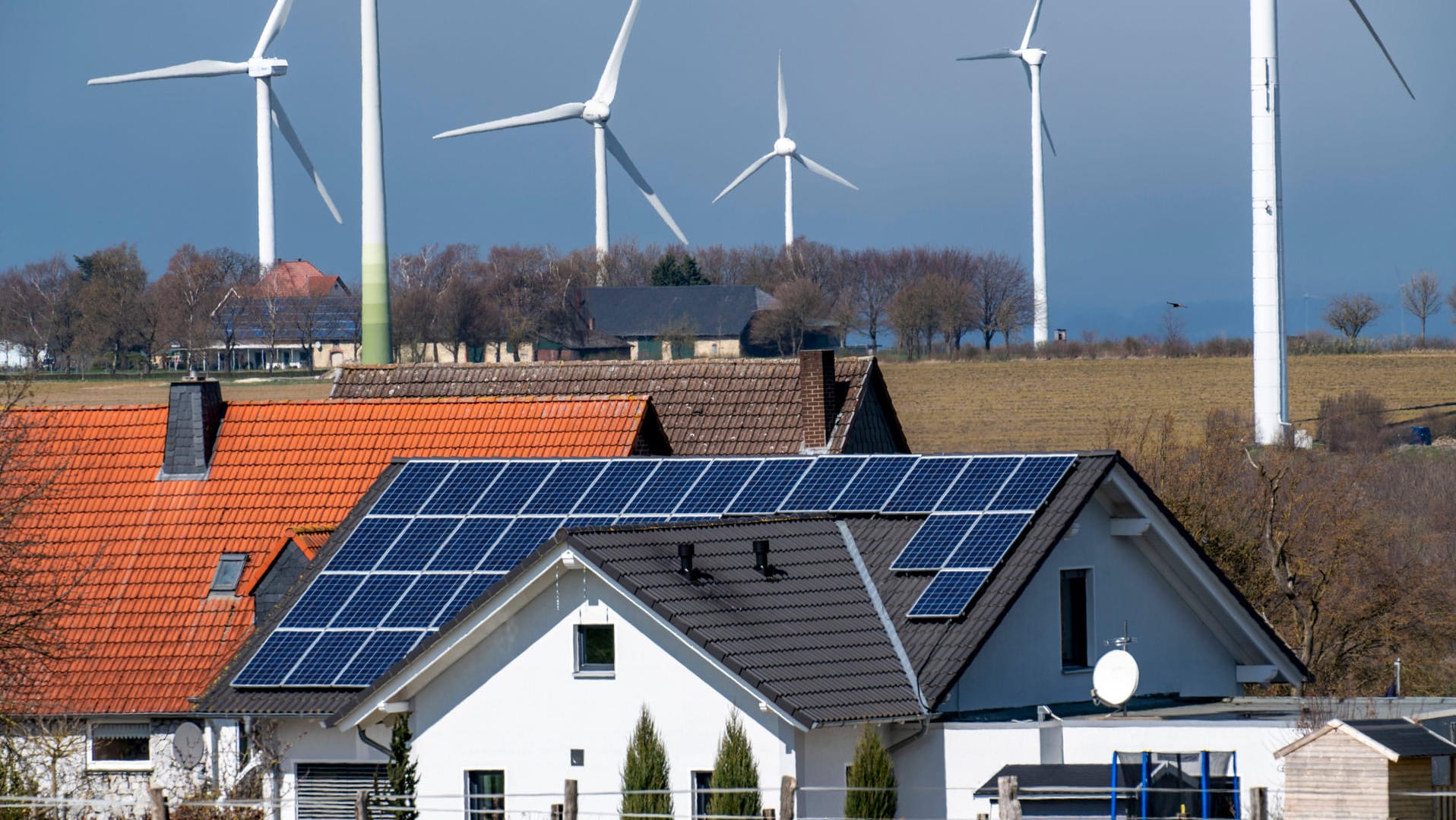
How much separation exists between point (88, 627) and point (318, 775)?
620 cm

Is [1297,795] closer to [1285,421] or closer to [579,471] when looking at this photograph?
[579,471]

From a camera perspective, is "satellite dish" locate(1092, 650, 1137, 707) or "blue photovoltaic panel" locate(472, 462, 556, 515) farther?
"blue photovoltaic panel" locate(472, 462, 556, 515)

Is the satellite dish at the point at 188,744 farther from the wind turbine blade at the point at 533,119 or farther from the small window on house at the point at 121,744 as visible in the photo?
the wind turbine blade at the point at 533,119

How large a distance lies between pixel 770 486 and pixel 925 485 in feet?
7.52

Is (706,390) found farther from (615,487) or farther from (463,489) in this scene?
(463,489)

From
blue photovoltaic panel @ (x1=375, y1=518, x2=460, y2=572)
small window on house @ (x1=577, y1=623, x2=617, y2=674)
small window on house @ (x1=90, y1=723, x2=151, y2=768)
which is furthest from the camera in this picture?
small window on house @ (x1=90, y1=723, x2=151, y2=768)

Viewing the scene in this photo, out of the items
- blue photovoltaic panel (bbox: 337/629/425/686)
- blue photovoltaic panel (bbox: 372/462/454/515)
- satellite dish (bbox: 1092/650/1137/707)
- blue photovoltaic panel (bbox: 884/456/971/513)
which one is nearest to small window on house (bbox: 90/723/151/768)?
blue photovoltaic panel (bbox: 372/462/454/515)

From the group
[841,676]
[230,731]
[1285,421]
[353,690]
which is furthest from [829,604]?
[1285,421]

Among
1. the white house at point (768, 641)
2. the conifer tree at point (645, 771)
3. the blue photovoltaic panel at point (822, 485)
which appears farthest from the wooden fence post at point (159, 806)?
the blue photovoltaic panel at point (822, 485)

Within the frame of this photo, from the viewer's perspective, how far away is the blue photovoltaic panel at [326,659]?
2595 centimetres

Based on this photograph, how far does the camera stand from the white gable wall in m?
25.4

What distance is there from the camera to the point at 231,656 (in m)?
29.5

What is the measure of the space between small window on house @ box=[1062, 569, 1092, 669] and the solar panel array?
1.35 m

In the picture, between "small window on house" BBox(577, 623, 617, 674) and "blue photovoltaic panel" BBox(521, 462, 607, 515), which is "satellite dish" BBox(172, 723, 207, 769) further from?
"small window on house" BBox(577, 623, 617, 674)
